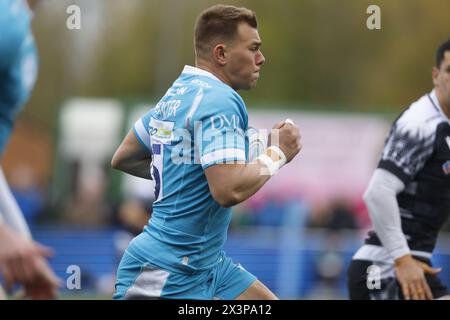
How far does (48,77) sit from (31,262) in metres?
49.3

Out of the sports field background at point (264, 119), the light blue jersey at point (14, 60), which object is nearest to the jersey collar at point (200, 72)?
the light blue jersey at point (14, 60)

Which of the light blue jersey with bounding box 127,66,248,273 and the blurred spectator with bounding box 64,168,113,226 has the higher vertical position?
the light blue jersey with bounding box 127,66,248,273

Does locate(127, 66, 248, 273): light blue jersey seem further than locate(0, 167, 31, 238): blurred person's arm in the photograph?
No

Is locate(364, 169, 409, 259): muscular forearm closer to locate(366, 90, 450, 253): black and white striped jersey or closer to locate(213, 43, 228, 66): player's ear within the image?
locate(366, 90, 450, 253): black and white striped jersey

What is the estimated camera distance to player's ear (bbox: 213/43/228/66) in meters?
5.64

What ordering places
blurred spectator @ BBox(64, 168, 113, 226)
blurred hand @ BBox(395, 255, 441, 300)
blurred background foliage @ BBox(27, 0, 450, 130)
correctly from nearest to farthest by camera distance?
1. blurred hand @ BBox(395, 255, 441, 300)
2. blurred spectator @ BBox(64, 168, 113, 226)
3. blurred background foliage @ BBox(27, 0, 450, 130)

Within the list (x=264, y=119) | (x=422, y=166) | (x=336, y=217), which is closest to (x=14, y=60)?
(x=422, y=166)

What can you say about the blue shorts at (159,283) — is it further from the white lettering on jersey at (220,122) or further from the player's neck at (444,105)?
the player's neck at (444,105)

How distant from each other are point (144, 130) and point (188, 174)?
777 millimetres

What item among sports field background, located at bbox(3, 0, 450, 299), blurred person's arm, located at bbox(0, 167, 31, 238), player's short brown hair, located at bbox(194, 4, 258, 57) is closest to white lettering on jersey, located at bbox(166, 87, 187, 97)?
player's short brown hair, located at bbox(194, 4, 258, 57)

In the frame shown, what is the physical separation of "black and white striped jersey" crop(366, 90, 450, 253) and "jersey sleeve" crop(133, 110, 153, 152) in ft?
5.74

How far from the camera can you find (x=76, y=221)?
20.9 metres

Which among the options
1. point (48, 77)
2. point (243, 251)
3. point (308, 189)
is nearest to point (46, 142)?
point (48, 77)

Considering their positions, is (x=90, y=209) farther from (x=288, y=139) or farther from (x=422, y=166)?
(x=288, y=139)
